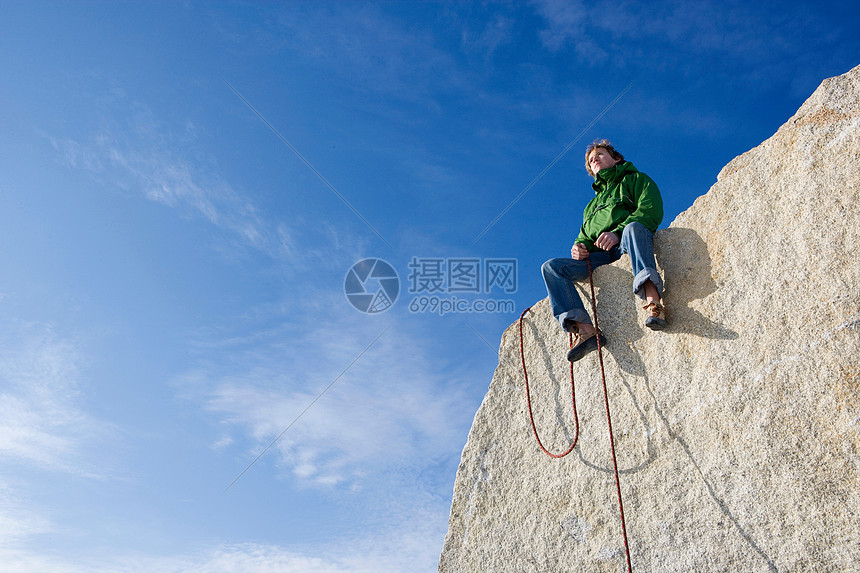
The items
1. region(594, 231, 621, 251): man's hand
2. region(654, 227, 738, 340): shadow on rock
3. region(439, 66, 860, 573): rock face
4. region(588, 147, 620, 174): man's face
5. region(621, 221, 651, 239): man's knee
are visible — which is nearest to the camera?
region(439, 66, 860, 573): rock face

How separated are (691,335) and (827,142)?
4.06ft

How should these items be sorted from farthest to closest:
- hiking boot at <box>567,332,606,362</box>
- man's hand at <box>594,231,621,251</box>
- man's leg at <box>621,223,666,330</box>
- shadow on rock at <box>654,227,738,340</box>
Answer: man's hand at <box>594,231,621,251</box>, hiking boot at <box>567,332,606,362</box>, man's leg at <box>621,223,666,330</box>, shadow on rock at <box>654,227,738,340</box>

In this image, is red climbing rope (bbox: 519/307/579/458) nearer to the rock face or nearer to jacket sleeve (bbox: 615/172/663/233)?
the rock face

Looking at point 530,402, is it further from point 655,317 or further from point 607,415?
point 655,317

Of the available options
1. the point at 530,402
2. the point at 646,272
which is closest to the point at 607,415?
the point at 530,402

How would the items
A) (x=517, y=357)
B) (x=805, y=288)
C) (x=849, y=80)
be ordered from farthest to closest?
(x=517, y=357), (x=849, y=80), (x=805, y=288)

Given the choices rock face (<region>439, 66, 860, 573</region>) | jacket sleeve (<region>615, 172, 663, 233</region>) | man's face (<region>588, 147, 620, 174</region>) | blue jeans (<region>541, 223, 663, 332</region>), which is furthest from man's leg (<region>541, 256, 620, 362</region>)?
man's face (<region>588, 147, 620, 174</region>)

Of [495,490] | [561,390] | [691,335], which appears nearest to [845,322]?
[691,335]

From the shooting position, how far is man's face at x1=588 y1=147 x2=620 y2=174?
14.8ft

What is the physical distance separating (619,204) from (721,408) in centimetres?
157

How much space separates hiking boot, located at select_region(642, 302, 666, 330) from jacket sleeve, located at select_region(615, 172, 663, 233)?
58 cm

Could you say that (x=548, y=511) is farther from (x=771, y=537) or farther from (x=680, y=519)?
(x=771, y=537)

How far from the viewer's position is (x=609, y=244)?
4047mm

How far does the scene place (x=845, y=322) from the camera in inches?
116
